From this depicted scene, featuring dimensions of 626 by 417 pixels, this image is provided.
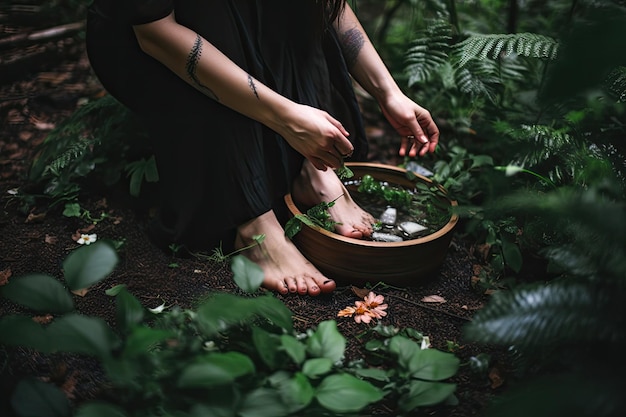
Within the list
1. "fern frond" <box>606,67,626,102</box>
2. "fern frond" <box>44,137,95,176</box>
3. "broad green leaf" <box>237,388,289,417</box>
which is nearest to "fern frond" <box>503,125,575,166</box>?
"fern frond" <box>606,67,626,102</box>

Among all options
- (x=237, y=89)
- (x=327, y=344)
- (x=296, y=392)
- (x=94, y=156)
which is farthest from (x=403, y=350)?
(x=94, y=156)

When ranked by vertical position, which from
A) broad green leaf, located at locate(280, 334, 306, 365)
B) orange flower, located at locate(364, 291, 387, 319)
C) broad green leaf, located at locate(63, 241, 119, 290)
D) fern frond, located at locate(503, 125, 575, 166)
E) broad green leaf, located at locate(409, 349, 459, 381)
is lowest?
orange flower, located at locate(364, 291, 387, 319)

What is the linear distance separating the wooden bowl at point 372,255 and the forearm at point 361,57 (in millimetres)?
470

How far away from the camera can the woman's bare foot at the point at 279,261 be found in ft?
5.50

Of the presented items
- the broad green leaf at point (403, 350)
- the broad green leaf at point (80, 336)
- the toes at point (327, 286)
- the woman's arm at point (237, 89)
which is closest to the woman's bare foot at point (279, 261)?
the toes at point (327, 286)

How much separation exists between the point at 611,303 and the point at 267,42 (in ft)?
3.91

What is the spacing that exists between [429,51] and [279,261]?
1.11 meters

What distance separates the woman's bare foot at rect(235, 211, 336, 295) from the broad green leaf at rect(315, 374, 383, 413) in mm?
569

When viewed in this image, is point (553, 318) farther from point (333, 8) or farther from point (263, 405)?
point (333, 8)

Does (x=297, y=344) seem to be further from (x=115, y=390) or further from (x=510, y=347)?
Answer: (x=510, y=347)

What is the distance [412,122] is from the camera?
1.83m

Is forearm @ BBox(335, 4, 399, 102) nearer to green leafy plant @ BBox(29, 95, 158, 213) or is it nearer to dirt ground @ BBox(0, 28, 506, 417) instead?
dirt ground @ BBox(0, 28, 506, 417)

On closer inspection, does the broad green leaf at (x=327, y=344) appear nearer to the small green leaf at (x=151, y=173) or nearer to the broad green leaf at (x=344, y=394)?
the broad green leaf at (x=344, y=394)

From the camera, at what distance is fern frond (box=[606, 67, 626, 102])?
1665mm
